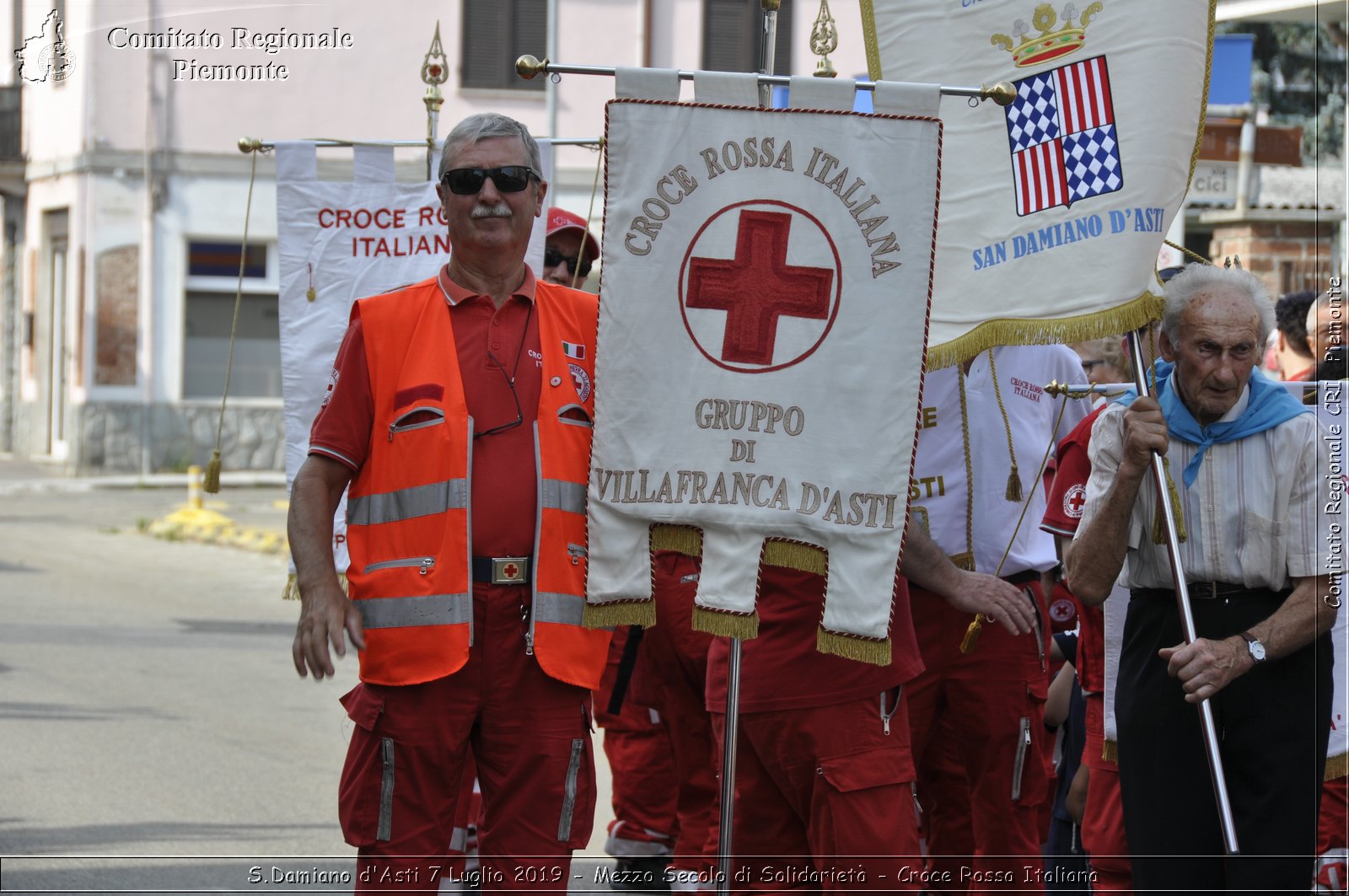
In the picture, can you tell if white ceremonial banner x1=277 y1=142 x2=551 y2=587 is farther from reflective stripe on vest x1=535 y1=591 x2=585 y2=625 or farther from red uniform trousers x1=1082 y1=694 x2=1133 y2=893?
red uniform trousers x1=1082 y1=694 x2=1133 y2=893

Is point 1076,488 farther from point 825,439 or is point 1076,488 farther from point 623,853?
point 623,853

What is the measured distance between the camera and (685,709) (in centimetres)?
625

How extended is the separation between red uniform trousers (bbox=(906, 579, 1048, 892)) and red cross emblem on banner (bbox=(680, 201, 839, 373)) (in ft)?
4.96

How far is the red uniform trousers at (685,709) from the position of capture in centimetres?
596

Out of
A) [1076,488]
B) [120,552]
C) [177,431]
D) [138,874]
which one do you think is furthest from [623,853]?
[177,431]

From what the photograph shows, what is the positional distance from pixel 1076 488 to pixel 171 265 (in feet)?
77.4

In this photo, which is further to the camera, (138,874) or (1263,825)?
(138,874)

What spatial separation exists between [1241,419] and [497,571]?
2.04 m

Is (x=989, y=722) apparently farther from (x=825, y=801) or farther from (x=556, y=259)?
(x=556, y=259)

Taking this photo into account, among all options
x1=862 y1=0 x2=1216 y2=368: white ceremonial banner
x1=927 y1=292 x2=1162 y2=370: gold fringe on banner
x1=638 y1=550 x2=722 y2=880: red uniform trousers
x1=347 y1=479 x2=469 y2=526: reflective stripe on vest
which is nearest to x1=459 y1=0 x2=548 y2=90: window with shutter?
x1=638 y1=550 x2=722 y2=880: red uniform trousers

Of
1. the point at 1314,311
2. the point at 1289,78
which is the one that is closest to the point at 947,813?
the point at 1314,311

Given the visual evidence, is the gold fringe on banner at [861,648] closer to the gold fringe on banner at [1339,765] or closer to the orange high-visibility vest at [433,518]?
the orange high-visibility vest at [433,518]

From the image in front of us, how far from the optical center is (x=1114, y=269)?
4469mm

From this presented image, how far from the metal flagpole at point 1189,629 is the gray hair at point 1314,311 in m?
2.54
